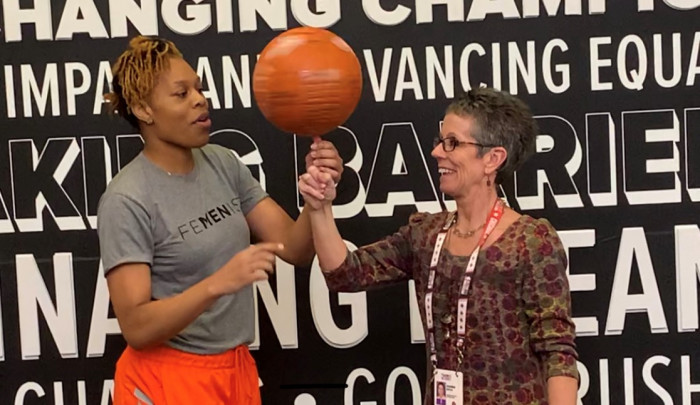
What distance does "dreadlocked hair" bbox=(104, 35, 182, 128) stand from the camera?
5.56ft

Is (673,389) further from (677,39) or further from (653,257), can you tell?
(677,39)

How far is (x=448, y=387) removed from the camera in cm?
163

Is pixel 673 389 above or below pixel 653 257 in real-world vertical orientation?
below

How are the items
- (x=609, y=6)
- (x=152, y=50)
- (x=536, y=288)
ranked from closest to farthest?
(x=536, y=288), (x=152, y=50), (x=609, y=6)

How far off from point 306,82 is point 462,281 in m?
0.49

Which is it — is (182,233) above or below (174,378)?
above

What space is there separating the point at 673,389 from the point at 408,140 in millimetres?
1031

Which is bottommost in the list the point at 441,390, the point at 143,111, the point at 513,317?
the point at 441,390

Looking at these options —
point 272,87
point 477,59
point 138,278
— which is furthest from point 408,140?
point 138,278

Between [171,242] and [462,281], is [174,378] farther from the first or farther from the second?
[462,281]

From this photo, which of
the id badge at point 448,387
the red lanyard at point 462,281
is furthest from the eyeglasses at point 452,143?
the id badge at point 448,387

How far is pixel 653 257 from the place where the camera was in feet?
7.46

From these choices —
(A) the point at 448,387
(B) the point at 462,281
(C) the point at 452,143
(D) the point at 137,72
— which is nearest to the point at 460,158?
(C) the point at 452,143

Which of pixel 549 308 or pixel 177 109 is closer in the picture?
pixel 549 308
